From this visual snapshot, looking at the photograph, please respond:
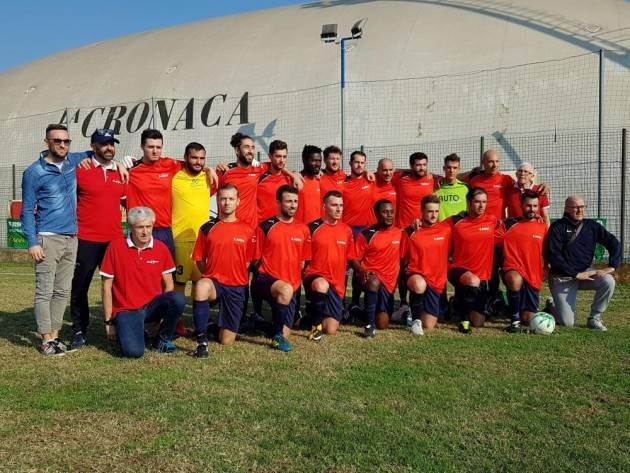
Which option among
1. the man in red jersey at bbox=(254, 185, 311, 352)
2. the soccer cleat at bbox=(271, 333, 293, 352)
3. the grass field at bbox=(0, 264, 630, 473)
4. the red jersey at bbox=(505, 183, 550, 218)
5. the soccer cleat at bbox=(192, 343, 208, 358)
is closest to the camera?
the grass field at bbox=(0, 264, 630, 473)

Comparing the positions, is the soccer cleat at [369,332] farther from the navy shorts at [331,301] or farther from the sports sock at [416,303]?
the sports sock at [416,303]

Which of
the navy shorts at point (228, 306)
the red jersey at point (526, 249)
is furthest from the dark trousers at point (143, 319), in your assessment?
the red jersey at point (526, 249)

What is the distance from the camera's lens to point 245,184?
23.2ft

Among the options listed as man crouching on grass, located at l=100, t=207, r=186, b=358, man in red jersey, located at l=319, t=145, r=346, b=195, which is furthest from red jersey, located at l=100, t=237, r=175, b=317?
man in red jersey, located at l=319, t=145, r=346, b=195

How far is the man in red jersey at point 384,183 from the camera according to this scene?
26.0 feet

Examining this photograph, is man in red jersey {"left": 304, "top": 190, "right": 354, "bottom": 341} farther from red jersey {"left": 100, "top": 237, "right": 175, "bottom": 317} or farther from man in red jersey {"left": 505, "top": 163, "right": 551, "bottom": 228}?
man in red jersey {"left": 505, "top": 163, "right": 551, "bottom": 228}

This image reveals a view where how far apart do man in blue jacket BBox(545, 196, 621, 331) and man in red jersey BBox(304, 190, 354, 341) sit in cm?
240

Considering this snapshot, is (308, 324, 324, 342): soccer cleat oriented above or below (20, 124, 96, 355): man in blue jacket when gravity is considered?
below

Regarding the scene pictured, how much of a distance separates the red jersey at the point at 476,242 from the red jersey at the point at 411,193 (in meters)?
0.78

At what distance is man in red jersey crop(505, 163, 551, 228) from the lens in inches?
299

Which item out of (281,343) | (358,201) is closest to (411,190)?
(358,201)

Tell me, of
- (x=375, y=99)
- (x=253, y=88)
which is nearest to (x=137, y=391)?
(x=375, y=99)

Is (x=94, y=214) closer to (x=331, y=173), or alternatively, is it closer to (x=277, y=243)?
(x=277, y=243)

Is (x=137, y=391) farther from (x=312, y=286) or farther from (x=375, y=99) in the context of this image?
(x=375, y=99)
